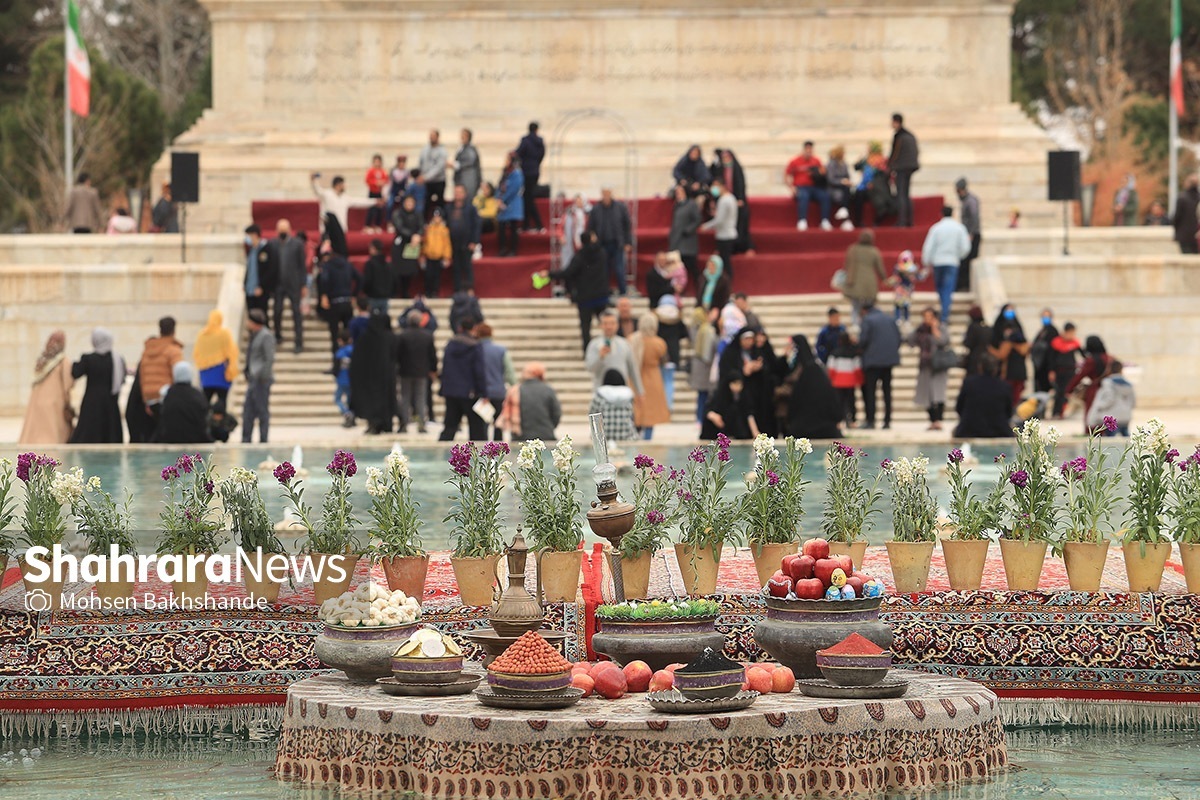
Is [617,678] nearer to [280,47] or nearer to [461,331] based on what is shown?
[461,331]

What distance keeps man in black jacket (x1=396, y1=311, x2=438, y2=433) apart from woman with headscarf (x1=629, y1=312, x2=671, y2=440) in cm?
214

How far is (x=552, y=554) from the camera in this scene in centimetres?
1040

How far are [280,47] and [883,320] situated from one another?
13455 mm

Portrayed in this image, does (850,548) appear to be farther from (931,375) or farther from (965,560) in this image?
(931,375)

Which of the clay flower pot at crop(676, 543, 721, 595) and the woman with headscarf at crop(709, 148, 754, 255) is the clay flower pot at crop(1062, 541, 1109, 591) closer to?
the clay flower pot at crop(676, 543, 721, 595)

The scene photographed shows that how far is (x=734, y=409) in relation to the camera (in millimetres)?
19625

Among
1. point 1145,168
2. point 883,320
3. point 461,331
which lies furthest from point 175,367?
point 1145,168

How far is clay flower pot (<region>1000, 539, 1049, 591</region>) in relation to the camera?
10.7 meters

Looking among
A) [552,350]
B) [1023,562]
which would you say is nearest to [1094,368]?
[552,350]

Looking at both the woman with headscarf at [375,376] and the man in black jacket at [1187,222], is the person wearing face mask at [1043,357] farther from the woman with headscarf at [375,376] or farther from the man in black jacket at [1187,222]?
the woman with headscarf at [375,376]

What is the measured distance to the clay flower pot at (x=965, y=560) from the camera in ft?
35.1

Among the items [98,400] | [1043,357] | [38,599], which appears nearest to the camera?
[38,599]

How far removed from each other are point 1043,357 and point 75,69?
53.1ft

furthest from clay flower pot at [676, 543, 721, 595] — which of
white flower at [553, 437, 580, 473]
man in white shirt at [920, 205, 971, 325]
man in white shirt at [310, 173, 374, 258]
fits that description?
man in white shirt at [310, 173, 374, 258]
